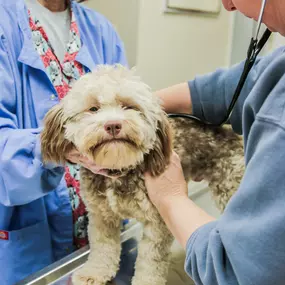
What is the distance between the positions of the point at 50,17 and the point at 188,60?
3.86 ft

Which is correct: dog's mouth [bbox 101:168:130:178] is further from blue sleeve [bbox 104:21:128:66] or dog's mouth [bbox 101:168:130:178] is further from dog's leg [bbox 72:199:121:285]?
blue sleeve [bbox 104:21:128:66]

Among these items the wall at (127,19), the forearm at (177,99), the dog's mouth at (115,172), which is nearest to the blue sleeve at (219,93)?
the forearm at (177,99)

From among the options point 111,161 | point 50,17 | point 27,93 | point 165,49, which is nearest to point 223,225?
point 111,161

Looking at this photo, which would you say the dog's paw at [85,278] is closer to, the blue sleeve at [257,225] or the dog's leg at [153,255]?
the dog's leg at [153,255]

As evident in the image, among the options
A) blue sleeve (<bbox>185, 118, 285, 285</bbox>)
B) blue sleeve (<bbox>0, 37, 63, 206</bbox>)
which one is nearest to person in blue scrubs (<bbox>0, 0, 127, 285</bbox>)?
blue sleeve (<bbox>0, 37, 63, 206</bbox>)

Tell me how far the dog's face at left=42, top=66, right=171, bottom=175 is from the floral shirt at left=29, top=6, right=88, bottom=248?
0.84 ft

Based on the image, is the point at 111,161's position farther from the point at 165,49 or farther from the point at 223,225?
the point at 165,49

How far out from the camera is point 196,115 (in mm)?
1274

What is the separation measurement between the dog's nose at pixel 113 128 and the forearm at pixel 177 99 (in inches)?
14.0

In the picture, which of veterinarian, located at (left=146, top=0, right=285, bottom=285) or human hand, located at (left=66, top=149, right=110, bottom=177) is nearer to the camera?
veterinarian, located at (left=146, top=0, right=285, bottom=285)

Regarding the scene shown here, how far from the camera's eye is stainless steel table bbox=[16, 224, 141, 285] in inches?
44.5

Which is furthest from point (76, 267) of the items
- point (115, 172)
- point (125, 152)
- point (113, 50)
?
point (113, 50)

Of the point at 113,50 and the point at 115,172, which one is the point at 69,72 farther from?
the point at 115,172

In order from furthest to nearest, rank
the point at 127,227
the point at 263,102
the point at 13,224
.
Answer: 1. the point at 127,227
2. the point at 13,224
3. the point at 263,102
